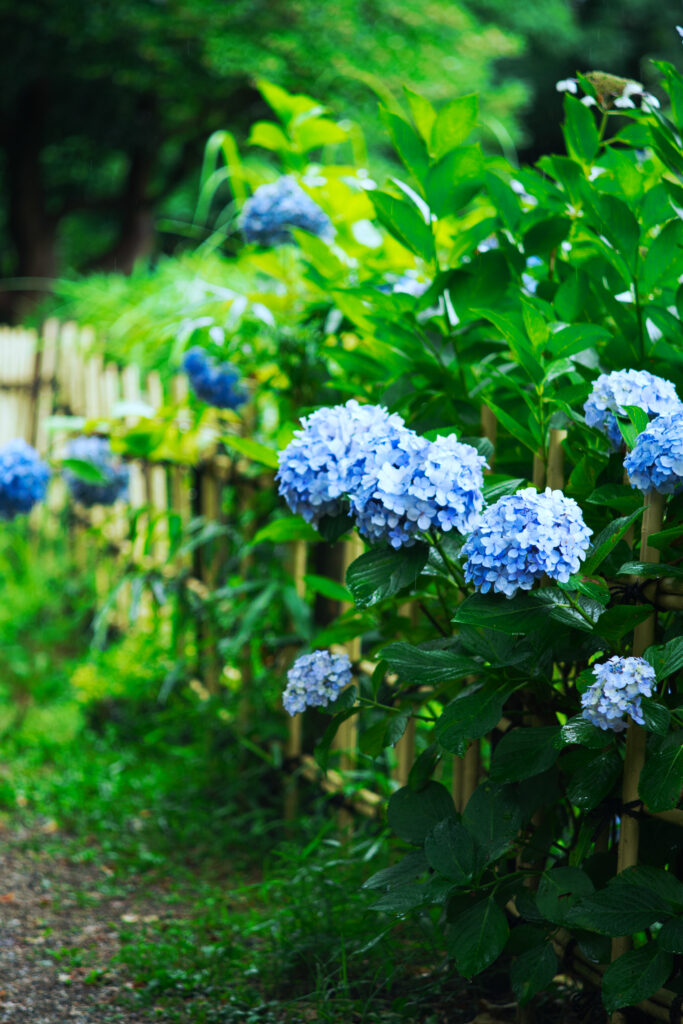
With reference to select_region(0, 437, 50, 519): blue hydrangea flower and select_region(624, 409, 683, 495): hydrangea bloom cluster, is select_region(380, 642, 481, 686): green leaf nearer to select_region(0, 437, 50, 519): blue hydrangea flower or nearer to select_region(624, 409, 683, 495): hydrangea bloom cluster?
select_region(624, 409, 683, 495): hydrangea bloom cluster

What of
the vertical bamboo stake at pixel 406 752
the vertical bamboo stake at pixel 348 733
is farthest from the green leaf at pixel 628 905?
the vertical bamboo stake at pixel 348 733

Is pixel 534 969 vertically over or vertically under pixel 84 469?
under

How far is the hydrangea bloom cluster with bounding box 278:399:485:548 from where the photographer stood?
125cm

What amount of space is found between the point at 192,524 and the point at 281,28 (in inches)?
270

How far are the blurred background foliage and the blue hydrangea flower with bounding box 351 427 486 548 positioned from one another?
609cm

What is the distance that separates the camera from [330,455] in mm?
1410

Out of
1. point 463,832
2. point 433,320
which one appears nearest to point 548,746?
point 463,832

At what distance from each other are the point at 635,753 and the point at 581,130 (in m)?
1.04

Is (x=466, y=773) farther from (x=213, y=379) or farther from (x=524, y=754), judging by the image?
(x=213, y=379)

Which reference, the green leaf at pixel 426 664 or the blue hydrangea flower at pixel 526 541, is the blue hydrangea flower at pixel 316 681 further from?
the blue hydrangea flower at pixel 526 541

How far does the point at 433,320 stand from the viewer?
5.87ft

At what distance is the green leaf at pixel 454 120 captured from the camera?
5.40 feet

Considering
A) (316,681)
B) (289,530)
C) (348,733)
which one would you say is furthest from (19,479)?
(316,681)

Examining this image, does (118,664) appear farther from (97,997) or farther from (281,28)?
(281,28)
